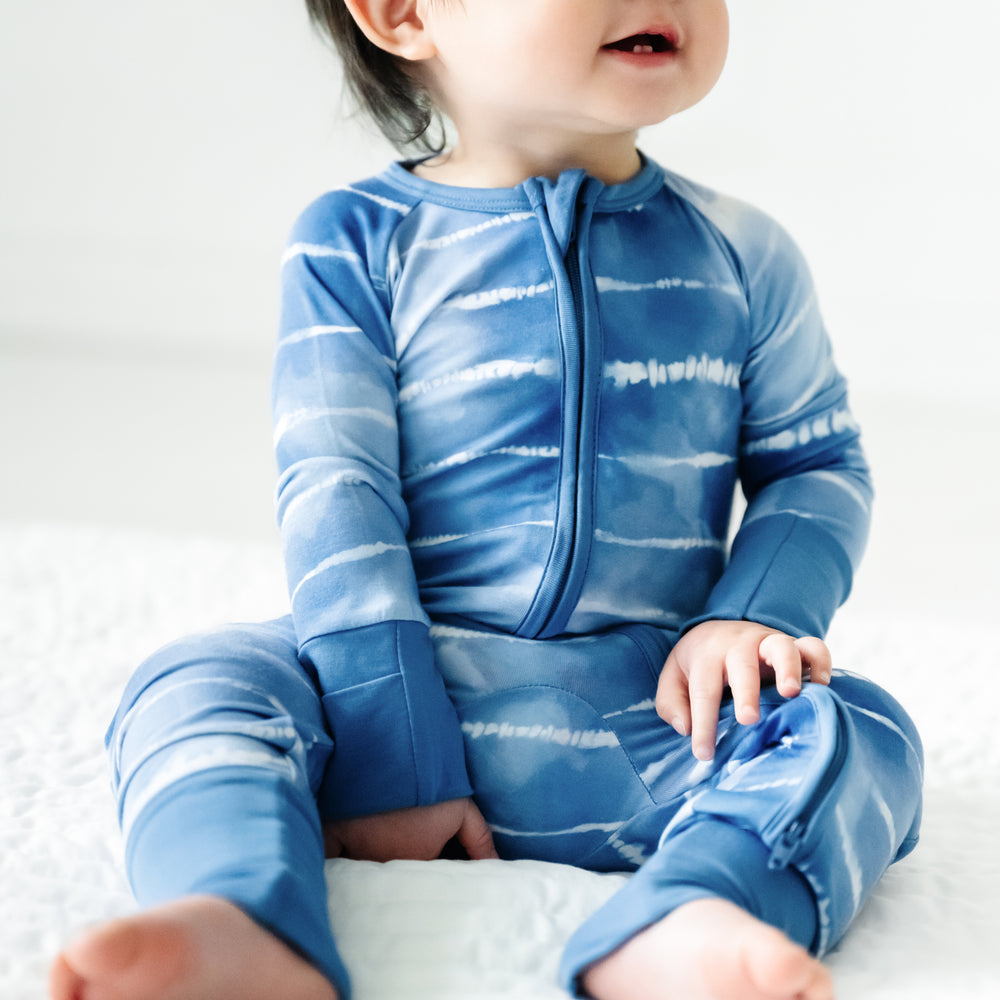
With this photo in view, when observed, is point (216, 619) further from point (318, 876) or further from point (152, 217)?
point (152, 217)

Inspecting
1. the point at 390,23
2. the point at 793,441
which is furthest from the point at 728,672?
the point at 390,23

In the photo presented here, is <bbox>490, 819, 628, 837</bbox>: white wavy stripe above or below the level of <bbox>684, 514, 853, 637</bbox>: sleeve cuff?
below

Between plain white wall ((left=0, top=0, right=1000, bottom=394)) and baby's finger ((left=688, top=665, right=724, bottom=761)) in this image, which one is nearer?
baby's finger ((left=688, top=665, right=724, bottom=761))

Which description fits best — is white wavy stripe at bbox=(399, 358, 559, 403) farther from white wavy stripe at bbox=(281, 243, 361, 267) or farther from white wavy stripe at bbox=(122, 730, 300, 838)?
white wavy stripe at bbox=(122, 730, 300, 838)

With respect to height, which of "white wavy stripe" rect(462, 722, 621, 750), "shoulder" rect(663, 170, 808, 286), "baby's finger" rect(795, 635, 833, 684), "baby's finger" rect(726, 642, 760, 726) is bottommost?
"white wavy stripe" rect(462, 722, 621, 750)

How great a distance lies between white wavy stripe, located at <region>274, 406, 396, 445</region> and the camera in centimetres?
81

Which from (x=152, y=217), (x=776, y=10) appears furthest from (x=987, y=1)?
(x=152, y=217)

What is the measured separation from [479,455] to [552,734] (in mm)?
186

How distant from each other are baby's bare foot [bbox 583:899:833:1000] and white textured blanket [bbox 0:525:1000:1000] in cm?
5

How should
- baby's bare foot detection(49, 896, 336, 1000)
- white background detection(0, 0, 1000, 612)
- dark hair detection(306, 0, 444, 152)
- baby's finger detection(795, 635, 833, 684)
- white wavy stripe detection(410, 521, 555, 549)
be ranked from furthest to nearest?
white background detection(0, 0, 1000, 612), dark hair detection(306, 0, 444, 152), white wavy stripe detection(410, 521, 555, 549), baby's finger detection(795, 635, 833, 684), baby's bare foot detection(49, 896, 336, 1000)

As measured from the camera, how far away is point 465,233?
85 cm

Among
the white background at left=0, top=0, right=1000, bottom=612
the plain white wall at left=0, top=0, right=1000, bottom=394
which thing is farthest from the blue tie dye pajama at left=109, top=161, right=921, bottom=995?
the plain white wall at left=0, top=0, right=1000, bottom=394

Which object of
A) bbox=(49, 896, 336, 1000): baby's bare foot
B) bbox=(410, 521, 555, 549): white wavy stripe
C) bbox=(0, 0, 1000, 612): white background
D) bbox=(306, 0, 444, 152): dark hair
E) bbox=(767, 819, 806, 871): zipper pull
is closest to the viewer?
bbox=(49, 896, 336, 1000): baby's bare foot

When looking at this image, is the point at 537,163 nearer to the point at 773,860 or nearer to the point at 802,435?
the point at 802,435
